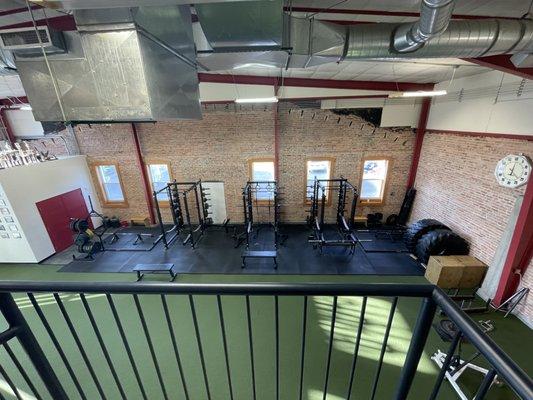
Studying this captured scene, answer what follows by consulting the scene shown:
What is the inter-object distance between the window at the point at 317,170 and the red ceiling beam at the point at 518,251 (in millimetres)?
4381

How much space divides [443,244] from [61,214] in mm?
10228

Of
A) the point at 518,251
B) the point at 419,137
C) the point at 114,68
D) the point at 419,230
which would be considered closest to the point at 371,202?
the point at 419,230

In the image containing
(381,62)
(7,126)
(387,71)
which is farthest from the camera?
(7,126)

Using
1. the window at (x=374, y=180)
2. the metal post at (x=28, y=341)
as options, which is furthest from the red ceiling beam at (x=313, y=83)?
the metal post at (x=28, y=341)

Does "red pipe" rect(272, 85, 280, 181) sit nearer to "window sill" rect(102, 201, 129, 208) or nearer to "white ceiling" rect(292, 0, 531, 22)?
"white ceiling" rect(292, 0, 531, 22)

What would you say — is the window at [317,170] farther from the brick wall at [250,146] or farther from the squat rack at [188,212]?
the squat rack at [188,212]

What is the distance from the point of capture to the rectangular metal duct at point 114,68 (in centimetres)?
227

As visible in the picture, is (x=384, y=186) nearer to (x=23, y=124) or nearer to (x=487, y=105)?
(x=487, y=105)

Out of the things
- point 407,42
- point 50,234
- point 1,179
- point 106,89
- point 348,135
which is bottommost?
point 50,234

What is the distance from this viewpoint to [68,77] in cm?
249

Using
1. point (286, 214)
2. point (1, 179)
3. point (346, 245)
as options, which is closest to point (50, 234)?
point (1, 179)

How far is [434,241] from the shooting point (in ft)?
17.4

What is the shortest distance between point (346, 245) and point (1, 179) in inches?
344

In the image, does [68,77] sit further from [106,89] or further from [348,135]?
[348,135]
